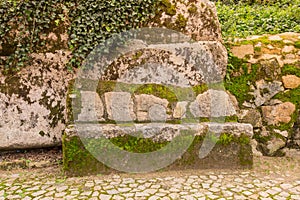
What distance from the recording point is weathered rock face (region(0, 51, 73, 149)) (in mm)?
3723

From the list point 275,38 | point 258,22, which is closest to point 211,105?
point 275,38

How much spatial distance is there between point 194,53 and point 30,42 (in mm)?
1973

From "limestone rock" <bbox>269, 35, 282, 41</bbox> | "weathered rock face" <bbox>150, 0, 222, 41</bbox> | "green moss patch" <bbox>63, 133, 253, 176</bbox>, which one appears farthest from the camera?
"limestone rock" <bbox>269, 35, 282, 41</bbox>

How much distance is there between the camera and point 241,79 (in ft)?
14.2

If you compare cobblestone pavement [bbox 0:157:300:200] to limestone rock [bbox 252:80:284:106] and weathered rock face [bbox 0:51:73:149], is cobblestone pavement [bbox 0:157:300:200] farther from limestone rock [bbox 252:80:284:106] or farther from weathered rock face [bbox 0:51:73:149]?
limestone rock [bbox 252:80:284:106]

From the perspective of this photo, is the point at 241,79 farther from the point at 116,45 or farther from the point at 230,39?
the point at 116,45

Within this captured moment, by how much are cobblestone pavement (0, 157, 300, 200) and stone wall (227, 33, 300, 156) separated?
705 mm

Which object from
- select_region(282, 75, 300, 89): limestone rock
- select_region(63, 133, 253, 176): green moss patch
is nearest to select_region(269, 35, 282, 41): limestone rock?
select_region(282, 75, 300, 89): limestone rock

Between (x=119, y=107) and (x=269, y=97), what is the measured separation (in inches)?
82.9

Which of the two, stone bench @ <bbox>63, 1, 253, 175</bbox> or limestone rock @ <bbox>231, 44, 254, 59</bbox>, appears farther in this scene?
limestone rock @ <bbox>231, 44, 254, 59</bbox>

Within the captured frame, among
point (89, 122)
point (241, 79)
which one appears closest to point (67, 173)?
point (89, 122)

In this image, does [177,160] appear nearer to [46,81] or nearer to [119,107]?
[119,107]

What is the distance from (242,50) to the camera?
4.41 m

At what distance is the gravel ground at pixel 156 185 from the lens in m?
2.91
